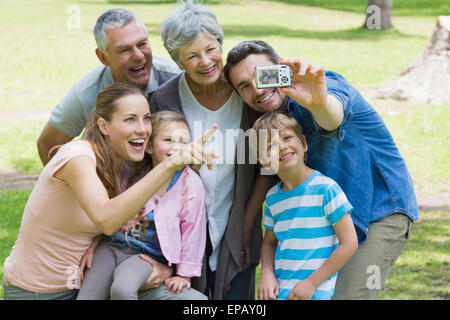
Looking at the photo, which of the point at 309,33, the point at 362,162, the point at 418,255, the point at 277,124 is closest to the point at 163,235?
the point at 277,124

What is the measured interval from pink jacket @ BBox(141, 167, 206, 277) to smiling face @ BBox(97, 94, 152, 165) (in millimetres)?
241

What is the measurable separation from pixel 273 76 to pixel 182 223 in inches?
31.3

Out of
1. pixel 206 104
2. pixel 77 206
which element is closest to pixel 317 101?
pixel 206 104

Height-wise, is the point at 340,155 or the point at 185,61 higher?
the point at 185,61

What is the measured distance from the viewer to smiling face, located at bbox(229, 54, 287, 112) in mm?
3041

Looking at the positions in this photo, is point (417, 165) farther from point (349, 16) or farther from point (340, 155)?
point (349, 16)

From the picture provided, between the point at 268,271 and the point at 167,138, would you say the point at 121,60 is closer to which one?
the point at 167,138

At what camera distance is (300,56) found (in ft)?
46.3

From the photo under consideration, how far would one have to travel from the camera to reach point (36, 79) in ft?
41.7

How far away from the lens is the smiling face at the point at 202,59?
3107mm

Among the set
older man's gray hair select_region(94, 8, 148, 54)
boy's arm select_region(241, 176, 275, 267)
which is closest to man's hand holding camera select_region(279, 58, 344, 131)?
boy's arm select_region(241, 176, 275, 267)

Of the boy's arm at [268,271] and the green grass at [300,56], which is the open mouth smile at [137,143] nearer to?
the boy's arm at [268,271]

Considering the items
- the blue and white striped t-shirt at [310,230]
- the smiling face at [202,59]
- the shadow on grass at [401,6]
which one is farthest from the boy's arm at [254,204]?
the shadow on grass at [401,6]
